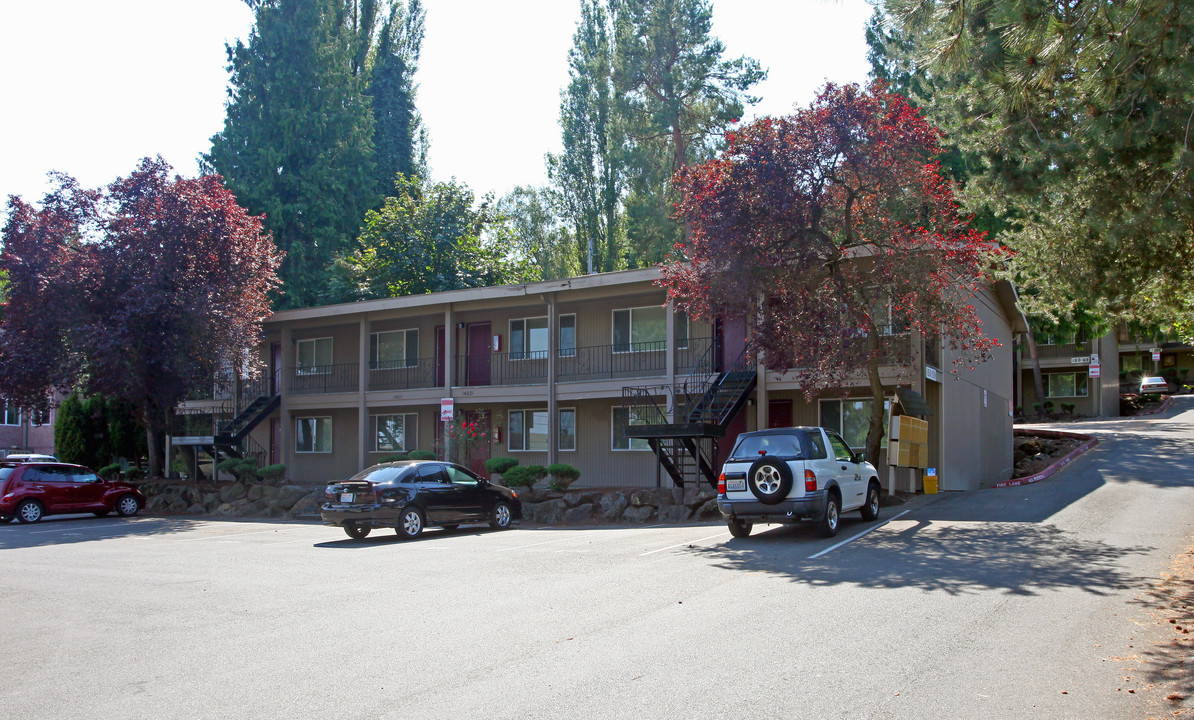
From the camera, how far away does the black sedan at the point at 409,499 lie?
1664 centimetres

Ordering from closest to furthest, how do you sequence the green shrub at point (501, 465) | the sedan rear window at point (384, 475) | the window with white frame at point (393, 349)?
1. the sedan rear window at point (384, 475)
2. the green shrub at point (501, 465)
3. the window with white frame at point (393, 349)

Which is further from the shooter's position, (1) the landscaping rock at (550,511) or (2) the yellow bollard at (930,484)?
(1) the landscaping rock at (550,511)

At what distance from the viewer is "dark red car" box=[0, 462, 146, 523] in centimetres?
2311

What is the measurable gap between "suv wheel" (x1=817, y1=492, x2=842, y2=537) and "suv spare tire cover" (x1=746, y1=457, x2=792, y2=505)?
72cm

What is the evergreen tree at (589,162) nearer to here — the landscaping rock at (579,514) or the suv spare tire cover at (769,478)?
the landscaping rock at (579,514)

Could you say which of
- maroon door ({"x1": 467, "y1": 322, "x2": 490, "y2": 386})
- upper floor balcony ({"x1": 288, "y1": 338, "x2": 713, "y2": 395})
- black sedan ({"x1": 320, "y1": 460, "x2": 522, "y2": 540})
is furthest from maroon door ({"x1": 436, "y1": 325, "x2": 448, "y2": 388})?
black sedan ({"x1": 320, "y1": 460, "x2": 522, "y2": 540})

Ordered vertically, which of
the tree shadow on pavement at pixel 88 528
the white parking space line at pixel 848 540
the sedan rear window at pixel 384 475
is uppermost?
the sedan rear window at pixel 384 475

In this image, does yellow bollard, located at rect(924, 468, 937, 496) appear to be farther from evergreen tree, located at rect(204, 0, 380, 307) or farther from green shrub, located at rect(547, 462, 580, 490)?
evergreen tree, located at rect(204, 0, 380, 307)

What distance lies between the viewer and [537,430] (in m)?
27.6

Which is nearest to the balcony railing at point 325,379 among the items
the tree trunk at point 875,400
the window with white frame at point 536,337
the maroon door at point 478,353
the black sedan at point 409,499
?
the maroon door at point 478,353

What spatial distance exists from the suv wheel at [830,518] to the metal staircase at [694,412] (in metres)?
6.11

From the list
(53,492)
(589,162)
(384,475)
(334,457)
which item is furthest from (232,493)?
(589,162)

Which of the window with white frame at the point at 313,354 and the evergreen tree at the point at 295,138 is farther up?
the evergreen tree at the point at 295,138

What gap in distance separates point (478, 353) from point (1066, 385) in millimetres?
36203
